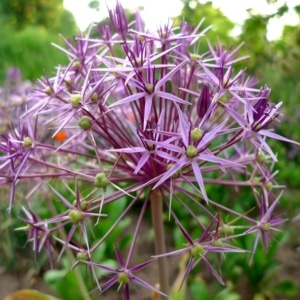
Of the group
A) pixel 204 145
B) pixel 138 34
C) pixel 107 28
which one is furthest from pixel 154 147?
pixel 107 28

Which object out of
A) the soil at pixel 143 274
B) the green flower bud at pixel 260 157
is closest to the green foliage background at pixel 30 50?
the soil at pixel 143 274

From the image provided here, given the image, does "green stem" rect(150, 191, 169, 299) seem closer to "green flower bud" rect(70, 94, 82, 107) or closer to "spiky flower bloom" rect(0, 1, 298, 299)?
"spiky flower bloom" rect(0, 1, 298, 299)

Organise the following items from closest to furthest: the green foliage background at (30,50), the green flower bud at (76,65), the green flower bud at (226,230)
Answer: the green flower bud at (226,230) < the green flower bud at (76,65) < the green foliage background at (30,50)

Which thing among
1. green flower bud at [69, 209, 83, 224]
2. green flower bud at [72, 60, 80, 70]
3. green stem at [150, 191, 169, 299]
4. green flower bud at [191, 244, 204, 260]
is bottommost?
green stem at [150, 191, 169, 299]

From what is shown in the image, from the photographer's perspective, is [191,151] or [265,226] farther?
[265,226]

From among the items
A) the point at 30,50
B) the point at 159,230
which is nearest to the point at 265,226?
Result: the point at 159,230

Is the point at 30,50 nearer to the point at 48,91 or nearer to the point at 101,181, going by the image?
the point at 48,91

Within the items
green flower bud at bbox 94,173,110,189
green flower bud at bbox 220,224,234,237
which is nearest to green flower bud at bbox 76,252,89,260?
green flower bud at bbox 94,173,110,189

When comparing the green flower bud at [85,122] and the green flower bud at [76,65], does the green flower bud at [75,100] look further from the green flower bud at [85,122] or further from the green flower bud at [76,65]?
the green flower bud at [76,65]

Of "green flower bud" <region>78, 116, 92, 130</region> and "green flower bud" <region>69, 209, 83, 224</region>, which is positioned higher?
"green flower bud" <region>78, 116, 92, 130</region>

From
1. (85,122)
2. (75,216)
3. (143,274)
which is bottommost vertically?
(143,274)

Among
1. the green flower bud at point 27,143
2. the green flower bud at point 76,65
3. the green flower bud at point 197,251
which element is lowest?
the green flower bud at point 197,251

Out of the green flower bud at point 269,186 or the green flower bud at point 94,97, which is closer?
the green flower bud at point 94,97
